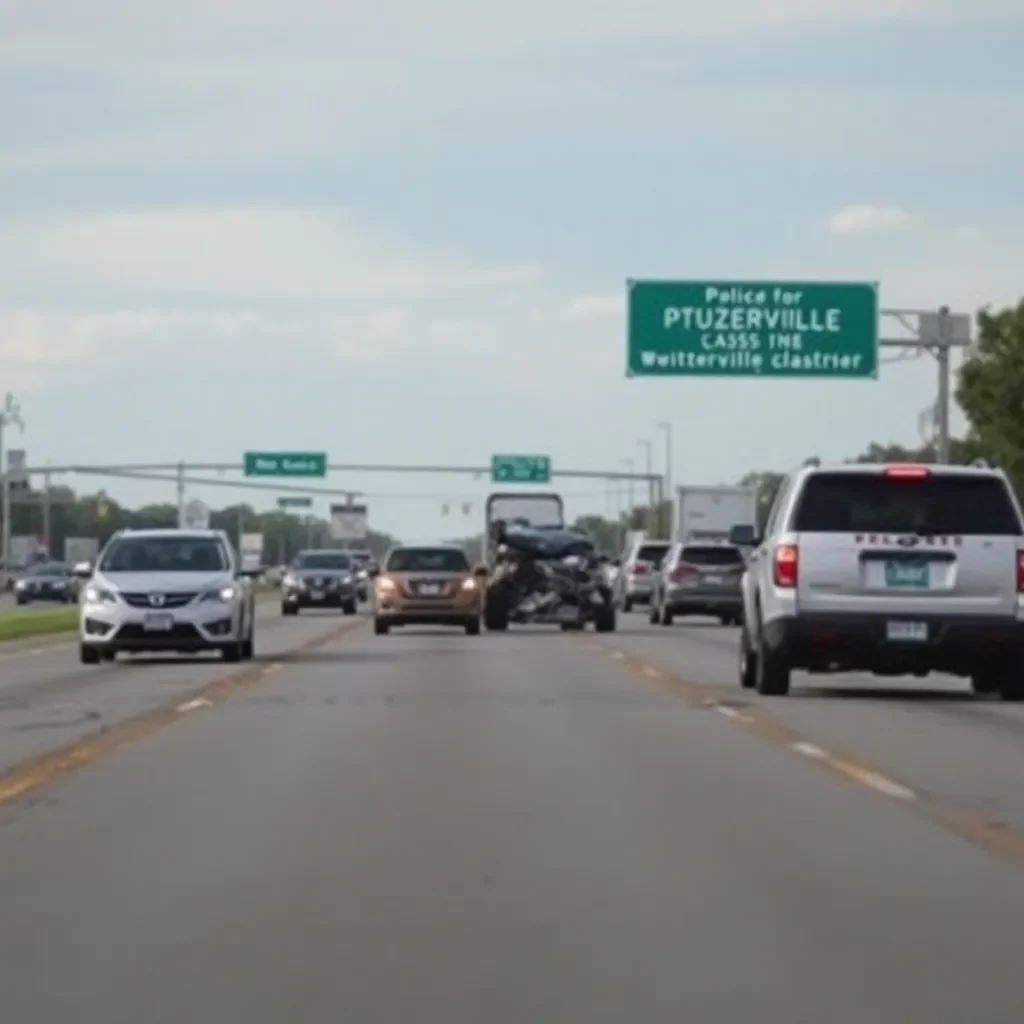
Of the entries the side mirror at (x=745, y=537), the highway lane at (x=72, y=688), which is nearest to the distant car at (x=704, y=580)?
the highway lane at (x=72, y=688)

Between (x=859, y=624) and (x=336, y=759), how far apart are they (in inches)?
322

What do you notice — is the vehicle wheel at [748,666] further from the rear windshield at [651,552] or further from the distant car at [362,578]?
the distant car at [362,578]

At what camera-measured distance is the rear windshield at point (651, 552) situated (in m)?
80.1

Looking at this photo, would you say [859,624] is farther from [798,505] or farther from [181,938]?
[181,938]

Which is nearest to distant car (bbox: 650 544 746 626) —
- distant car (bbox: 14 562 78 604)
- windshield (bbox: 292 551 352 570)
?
windshield (bbox: 292 551 352 570)

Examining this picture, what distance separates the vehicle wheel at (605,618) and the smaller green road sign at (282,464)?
76.5 m

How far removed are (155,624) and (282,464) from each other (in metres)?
96.0

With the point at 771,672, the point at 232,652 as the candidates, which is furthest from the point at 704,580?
the point at 771,672

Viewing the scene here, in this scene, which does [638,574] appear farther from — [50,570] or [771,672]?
[771,672]

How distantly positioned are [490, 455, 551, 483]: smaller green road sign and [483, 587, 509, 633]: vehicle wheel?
7307 cm

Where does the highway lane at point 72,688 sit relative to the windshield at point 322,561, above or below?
below

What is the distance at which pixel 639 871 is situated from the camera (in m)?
15.1

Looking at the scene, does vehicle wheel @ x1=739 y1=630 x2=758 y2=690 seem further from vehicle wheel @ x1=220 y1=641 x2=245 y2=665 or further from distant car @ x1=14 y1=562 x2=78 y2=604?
distant car @ x1=14 y1=562 x2=78 y2=604

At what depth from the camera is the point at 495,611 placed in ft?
193
